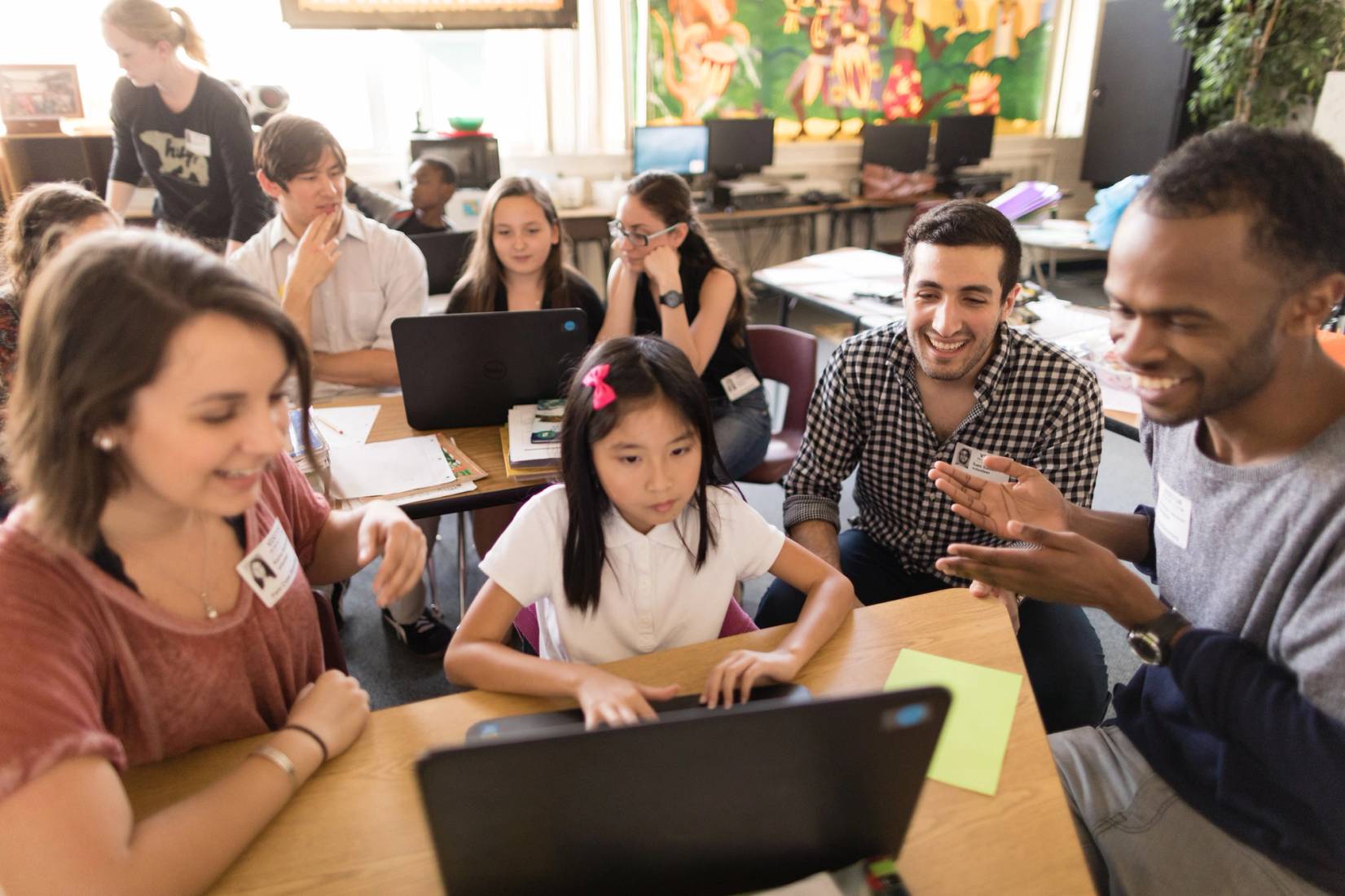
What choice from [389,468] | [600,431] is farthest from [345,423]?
[600,431]

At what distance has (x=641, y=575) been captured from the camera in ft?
4.32

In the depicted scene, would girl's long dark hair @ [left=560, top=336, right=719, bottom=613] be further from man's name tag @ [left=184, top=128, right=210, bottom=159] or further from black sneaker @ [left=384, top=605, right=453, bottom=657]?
man's name tag @ [left=184, top=128, right=210, bottom=159]

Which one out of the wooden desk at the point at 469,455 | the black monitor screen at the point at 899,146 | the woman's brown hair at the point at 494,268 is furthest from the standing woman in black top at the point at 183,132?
the black monitor screen at the point at 899,146

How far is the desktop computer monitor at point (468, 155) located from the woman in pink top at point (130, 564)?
4072mm

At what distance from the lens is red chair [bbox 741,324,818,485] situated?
8.21 feet

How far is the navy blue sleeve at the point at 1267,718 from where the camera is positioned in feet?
2.97

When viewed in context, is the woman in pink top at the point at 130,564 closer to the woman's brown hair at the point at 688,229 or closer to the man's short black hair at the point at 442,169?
the woman's brown hair at the point at 688,229

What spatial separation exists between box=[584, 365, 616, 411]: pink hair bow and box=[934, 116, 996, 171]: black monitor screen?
5848mm

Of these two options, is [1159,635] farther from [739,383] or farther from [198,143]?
[198,143]

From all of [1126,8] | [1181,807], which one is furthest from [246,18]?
[1126,8]

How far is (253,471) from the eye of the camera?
0.87 meters

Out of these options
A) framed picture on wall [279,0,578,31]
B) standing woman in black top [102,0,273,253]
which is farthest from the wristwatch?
framed picture on wall [279,0,578,31]

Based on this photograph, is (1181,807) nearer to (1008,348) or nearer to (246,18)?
(1008,348)

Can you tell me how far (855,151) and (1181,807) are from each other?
5.93 m
